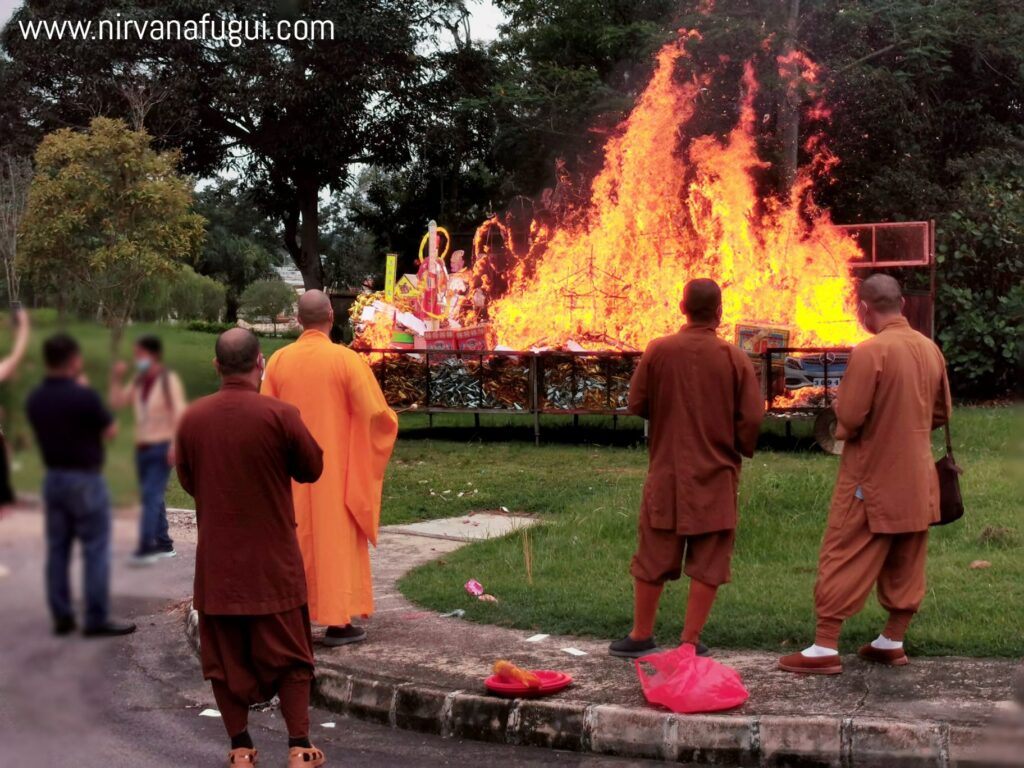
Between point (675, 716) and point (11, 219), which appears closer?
point (11, 219)

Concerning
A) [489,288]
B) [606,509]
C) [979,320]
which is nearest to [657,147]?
[489,288]

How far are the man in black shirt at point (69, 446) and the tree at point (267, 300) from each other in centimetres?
106

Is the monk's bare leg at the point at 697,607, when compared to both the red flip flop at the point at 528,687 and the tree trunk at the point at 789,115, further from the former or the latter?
the tree trunk at the point at 789,115

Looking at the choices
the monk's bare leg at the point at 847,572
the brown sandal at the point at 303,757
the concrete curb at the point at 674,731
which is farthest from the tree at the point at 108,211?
the monk's bare leg at the point at 847,572

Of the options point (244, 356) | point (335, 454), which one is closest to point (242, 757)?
point (335, 454)

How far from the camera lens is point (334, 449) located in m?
5.86

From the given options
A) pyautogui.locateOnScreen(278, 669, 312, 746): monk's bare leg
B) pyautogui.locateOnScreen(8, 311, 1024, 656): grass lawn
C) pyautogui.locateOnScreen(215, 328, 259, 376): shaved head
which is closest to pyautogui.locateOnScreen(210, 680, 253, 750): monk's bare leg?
pyautogui.locateOnScreen(278, 669, 312, 746): monk's bare leg

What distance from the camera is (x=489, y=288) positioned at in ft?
67.3

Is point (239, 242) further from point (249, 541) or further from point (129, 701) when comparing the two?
point (129, 701)

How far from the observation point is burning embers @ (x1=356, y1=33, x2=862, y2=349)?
16438 mm

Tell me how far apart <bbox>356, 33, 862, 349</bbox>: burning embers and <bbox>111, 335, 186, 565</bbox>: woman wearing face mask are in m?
13.8

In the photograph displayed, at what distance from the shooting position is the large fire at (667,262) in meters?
16.4

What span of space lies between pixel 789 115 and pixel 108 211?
800 inches

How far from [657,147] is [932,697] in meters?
15.0
